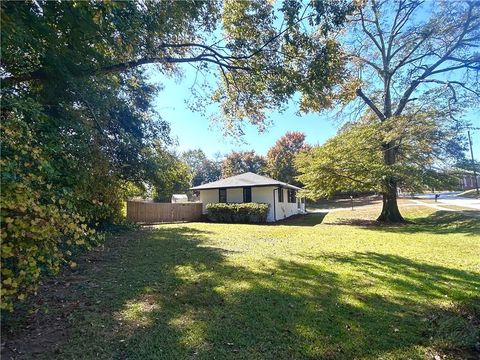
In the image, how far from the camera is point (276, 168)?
134 ft

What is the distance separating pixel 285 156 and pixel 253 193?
70.9 feet

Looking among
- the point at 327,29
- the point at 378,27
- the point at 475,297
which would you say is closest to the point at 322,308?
the point at 475,297

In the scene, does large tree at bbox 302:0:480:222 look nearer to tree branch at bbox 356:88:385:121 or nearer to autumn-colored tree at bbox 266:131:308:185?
tree branch at bbox 356:88:385:121

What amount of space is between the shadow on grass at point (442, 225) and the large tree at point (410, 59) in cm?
180

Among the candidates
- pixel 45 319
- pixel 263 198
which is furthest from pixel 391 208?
pixel 45 319

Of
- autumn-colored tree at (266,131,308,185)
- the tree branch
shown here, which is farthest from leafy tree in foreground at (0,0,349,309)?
autumn-colored tree at (266,131,308,185)

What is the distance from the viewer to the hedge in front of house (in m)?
19.2

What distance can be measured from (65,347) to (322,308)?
319cm

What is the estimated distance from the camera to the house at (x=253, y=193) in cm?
2058

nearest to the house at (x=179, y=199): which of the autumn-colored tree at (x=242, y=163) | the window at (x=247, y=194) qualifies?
the autumn-colored tree at (x=242, y=163)

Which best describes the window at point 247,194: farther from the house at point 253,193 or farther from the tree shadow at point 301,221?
the tree shadow at point 301,221

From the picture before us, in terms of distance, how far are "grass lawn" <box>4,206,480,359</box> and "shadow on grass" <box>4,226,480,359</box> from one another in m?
0.02

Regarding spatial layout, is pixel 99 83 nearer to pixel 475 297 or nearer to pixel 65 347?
pixel 65 347

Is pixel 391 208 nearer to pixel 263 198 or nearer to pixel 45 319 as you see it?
pixel 263 198
